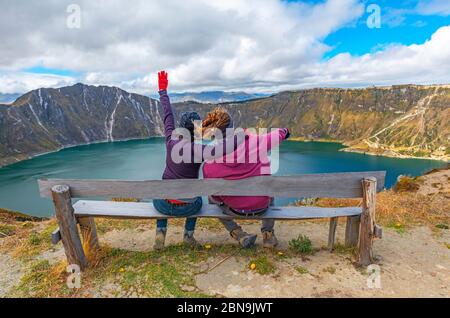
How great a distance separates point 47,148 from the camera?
171375mm

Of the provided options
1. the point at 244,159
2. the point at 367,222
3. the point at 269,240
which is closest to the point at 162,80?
the point at 244,159

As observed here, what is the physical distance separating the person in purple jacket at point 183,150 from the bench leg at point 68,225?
1.25 meters

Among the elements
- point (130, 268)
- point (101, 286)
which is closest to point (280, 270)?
→ point (130, 268)

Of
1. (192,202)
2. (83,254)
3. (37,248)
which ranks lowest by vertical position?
(37,248)

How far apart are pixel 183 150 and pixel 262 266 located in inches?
86.1

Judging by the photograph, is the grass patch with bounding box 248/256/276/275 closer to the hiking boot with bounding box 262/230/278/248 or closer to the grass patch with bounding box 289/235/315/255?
the hiking boot with bounding box 262/230/278/248

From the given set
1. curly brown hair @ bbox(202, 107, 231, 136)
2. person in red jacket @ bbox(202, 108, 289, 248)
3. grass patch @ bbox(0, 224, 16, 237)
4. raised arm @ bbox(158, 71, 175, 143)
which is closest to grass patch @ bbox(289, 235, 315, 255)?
person in red jacket @ bbox(202, 108, 289, 248)

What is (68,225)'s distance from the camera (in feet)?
14.4

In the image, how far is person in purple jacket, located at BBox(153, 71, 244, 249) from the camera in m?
4.23

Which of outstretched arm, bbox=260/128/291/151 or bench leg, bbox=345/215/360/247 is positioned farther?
bench leg, bbox=345/215/360/247

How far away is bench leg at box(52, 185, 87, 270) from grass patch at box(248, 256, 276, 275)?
8.85 feet
